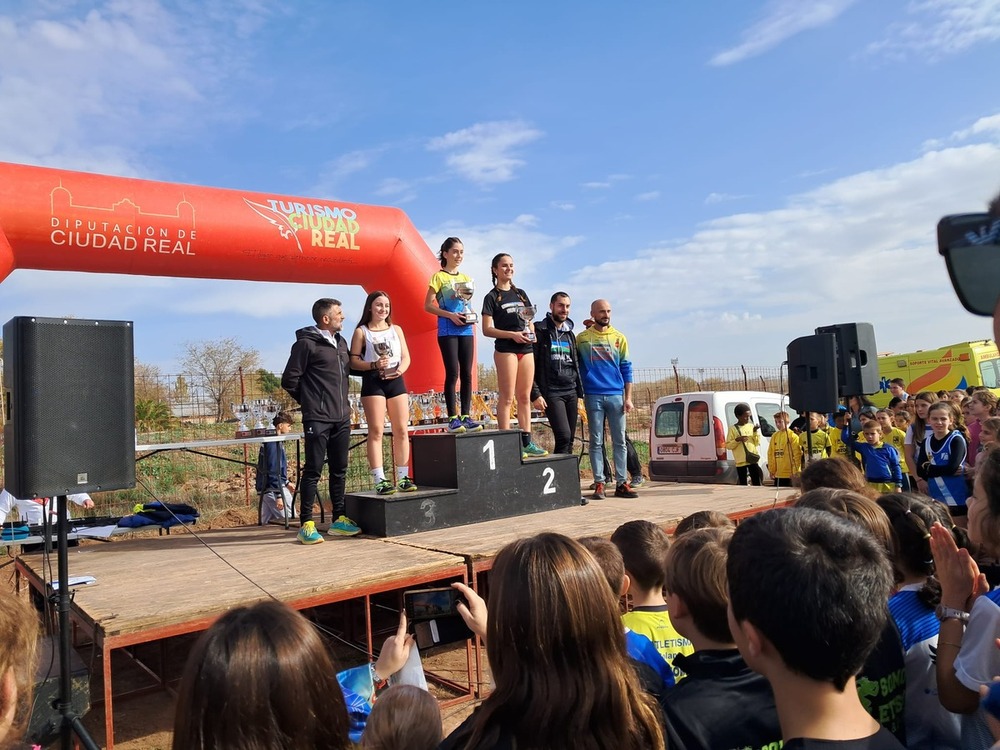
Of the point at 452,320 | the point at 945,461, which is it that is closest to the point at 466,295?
the point at 452,320

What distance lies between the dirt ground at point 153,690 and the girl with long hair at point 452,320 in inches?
67.8

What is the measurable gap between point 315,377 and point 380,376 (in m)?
0.47

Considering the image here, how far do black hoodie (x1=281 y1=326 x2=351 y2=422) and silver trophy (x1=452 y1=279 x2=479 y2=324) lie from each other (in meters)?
1.05

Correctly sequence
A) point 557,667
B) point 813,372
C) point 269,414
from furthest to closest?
point 269,414 → point 813,372 → point 557,667

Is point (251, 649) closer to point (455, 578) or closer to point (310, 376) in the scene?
point (455, 578)

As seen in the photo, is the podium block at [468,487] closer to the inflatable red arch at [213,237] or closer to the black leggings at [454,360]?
the black leggings at [454,360]

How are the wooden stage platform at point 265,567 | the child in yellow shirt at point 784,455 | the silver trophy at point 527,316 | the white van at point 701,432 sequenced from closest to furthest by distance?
the wooden stage platform at point 265,567 → the silver trophy at point 527,316 → the child in yellow shirt at point 784,455 → the white van at point 701,432

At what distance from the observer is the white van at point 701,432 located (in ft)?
30.2

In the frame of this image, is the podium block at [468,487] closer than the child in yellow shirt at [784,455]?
Yes

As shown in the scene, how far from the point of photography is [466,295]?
5559 mm

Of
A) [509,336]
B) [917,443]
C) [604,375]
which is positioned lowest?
[917,443]

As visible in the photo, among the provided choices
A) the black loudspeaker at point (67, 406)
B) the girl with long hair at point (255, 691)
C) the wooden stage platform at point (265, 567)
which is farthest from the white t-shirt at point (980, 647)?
the black loudspeaker at point (67, 406)

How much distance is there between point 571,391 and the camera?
6.14 m

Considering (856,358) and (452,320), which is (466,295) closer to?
(452,320)
